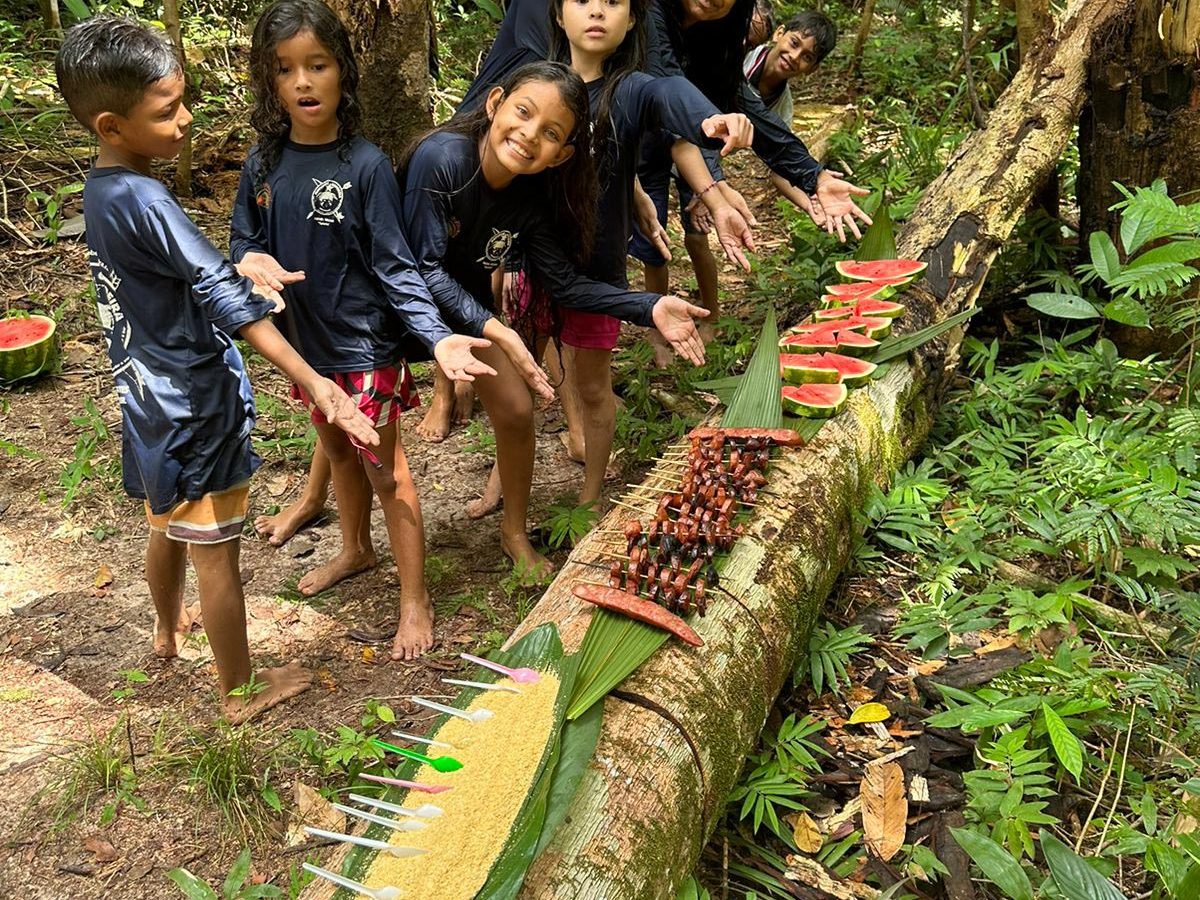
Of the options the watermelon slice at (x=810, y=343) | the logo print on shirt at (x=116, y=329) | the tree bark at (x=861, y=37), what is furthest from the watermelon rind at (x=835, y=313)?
the tree bark at (x=861, y=37)

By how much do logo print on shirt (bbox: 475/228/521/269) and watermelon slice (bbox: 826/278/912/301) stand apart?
1.69 meters

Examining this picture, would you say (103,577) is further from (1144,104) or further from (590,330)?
(1144,104)

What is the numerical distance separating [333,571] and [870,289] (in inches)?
108

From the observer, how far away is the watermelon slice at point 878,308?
428 centimetres

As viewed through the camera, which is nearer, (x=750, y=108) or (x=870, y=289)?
(x=870, y=289)

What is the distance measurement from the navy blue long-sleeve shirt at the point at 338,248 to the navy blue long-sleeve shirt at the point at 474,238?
0.34 ft

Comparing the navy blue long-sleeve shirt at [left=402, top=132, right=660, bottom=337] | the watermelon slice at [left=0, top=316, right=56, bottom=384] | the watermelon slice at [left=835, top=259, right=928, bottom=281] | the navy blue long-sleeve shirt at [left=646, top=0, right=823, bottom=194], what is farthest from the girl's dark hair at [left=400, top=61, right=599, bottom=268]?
the watermelon slice at [left=0, top=316, right=56, bottom=384]

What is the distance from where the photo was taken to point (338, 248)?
330 cm

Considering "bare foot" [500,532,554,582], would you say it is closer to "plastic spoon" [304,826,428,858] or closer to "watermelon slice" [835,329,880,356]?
"watermelon slice" [835,329,880,356]

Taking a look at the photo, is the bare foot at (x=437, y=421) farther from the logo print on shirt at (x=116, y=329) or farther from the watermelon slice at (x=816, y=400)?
the logo print on shirt at (x=116, y=329)

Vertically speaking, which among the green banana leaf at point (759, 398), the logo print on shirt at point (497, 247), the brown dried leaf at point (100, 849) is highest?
the logo print on shirt at point (497, 247)

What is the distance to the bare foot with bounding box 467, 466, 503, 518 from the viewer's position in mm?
4457

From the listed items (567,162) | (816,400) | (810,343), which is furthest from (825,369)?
(567,162)

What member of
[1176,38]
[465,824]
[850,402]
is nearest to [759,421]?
[850,402]
